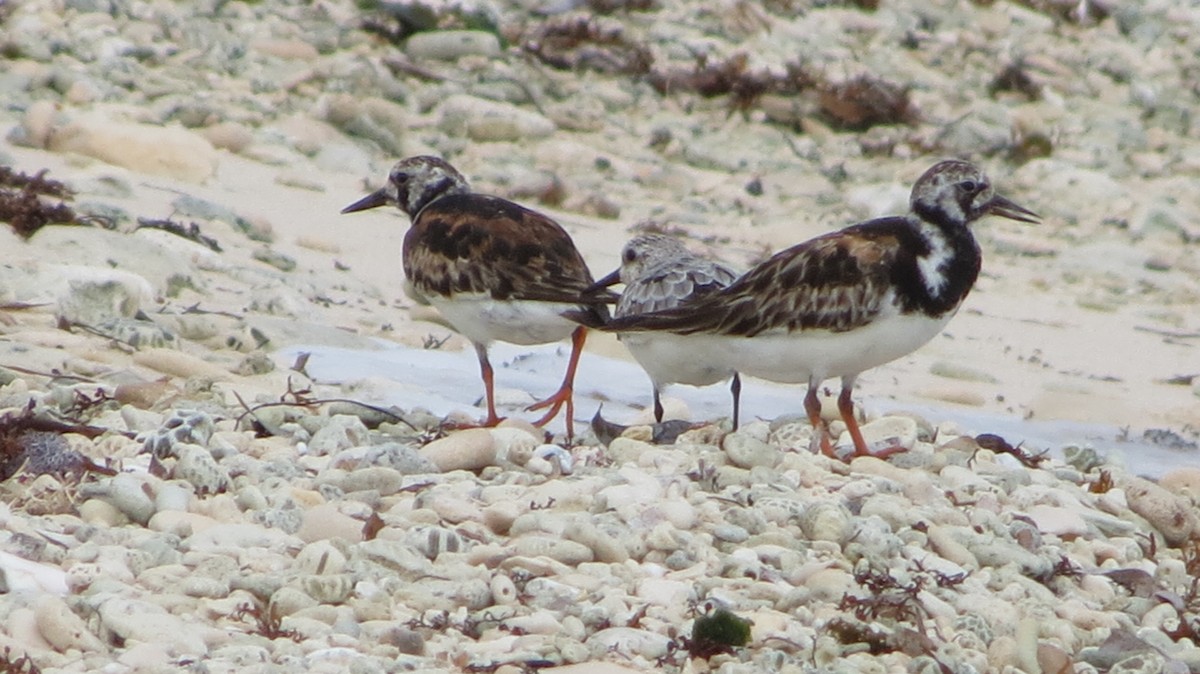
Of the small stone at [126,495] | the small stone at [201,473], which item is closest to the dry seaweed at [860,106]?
the small stone at [201,473]

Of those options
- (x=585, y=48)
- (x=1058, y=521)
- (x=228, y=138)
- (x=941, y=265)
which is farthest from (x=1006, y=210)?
(x=585, y=48)

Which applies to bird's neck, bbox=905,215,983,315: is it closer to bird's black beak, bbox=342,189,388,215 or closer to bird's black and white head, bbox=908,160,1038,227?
bird's black and white head, bbox=908,160,1038,227

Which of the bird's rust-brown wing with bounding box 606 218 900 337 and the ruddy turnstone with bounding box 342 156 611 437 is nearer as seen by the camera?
the bird's rust-brown wing with bounding box 606 218 900 337

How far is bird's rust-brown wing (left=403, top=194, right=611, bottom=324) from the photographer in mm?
6434

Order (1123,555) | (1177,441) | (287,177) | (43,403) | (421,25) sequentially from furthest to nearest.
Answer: (421,25) → (287,177) → (1177,441) → (43,403) → (1123,555)

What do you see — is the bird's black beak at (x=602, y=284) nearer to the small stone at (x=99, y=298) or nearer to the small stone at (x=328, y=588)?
the small stone at (x=99, y=298)

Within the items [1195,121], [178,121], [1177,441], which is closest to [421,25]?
[178,121]

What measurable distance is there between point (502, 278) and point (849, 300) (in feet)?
3.92

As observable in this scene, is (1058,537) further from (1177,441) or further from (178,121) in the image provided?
(178,121)

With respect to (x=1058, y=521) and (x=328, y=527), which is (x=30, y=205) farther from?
(x=1058, y=521)

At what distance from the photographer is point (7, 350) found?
6.30 m

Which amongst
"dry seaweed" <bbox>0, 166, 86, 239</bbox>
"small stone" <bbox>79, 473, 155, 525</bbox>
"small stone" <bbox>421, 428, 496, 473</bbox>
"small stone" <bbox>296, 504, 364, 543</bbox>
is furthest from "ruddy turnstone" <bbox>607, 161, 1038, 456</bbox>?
"dry seaweed" <bbox>0, 166, 86, 239</bbox>

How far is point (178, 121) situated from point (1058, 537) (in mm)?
6241

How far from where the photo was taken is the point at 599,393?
735cm
